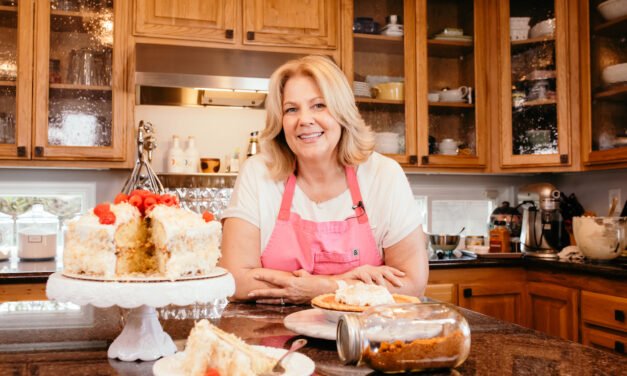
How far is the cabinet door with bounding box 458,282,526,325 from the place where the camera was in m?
Result: 3.08

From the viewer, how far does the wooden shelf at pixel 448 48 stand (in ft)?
11.8

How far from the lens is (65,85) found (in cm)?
310

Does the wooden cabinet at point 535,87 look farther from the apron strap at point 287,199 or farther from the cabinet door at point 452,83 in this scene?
the apron strap at point 287,199

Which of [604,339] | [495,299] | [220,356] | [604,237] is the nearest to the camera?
[220,356]

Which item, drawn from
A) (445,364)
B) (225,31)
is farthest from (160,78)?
(445,364)

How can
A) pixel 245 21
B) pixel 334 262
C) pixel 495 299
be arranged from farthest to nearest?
pixel 245 21 < pixel 495 299 < pixel 334 262

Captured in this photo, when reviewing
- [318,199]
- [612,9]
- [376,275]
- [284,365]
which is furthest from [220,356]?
[612,9]

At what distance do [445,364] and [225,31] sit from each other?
8.61 feet

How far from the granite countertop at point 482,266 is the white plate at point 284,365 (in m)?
1.91

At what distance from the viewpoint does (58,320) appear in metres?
1.37

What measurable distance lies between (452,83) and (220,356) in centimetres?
307

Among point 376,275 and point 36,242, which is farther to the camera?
point 36,242

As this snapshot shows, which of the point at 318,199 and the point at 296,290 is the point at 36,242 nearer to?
the point at 318,199

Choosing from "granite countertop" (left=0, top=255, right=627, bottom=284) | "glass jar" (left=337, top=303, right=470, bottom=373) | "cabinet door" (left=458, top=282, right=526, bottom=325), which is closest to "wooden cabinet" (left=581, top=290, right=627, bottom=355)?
"granite countertop" (left=0, top=255, right=627, bottom=284)
